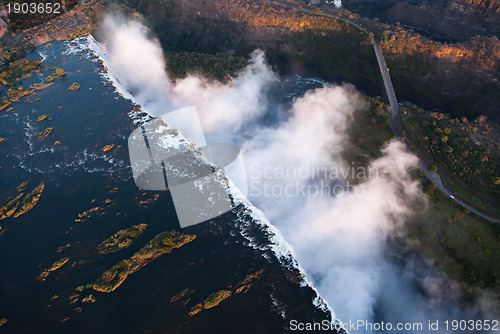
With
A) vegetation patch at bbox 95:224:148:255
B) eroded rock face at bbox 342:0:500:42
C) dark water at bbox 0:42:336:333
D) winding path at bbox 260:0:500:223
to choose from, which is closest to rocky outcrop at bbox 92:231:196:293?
dark water at bbox 0:42:336:333

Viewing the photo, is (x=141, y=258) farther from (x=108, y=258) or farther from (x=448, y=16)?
(x=448, y=16)

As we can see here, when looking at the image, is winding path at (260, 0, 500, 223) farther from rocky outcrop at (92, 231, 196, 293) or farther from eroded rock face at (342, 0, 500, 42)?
rocky outcrop at (92, 231, 196, 293)

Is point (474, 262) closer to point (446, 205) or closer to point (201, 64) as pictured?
point (446, 205)

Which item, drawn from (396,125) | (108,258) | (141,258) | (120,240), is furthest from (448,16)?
(108,258)

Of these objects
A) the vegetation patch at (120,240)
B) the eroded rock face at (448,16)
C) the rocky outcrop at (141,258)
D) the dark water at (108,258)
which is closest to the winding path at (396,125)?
the dark water at (108,258)

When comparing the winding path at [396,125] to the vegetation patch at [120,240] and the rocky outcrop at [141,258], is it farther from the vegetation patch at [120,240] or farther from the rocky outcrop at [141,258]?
the vegetation patch at [120,240]

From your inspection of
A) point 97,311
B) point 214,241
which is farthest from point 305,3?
point 97,311
